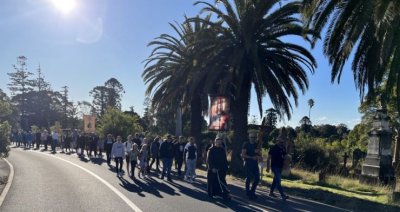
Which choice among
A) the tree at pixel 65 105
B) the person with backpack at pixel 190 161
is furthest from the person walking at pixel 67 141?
the tree at pixel 65 105

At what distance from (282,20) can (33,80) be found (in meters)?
89.7

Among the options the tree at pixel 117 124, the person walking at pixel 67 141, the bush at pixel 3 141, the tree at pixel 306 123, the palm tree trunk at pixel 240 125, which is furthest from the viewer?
the tree at pixel 306 123

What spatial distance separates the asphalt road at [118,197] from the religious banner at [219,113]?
17.2 ft

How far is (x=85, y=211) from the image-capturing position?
9914 millimetres

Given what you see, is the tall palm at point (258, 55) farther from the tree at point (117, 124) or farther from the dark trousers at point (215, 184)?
the tree at point (117, 124)

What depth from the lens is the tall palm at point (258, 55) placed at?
1969 cm

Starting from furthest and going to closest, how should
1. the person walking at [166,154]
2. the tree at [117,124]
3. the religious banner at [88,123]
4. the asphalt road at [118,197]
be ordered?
the tree at [117,124], the religious banner at [88,123], the person walking at [166,154], the asphalt road at [118,197]

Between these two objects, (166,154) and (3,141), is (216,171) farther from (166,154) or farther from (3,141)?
(3,141)

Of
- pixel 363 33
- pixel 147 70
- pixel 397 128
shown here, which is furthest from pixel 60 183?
pixel 397 128

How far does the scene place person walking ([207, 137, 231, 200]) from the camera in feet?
41.1

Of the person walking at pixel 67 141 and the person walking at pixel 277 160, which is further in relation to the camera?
the person walking at pixel 67 141

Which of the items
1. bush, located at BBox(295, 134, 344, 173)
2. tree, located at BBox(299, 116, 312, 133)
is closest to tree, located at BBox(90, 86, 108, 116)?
tree, located at BBox(299, 116, 312, 133)

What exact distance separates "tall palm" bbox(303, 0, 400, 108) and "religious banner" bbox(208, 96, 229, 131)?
253 inches

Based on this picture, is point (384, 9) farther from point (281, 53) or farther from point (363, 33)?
point (281, 53)
